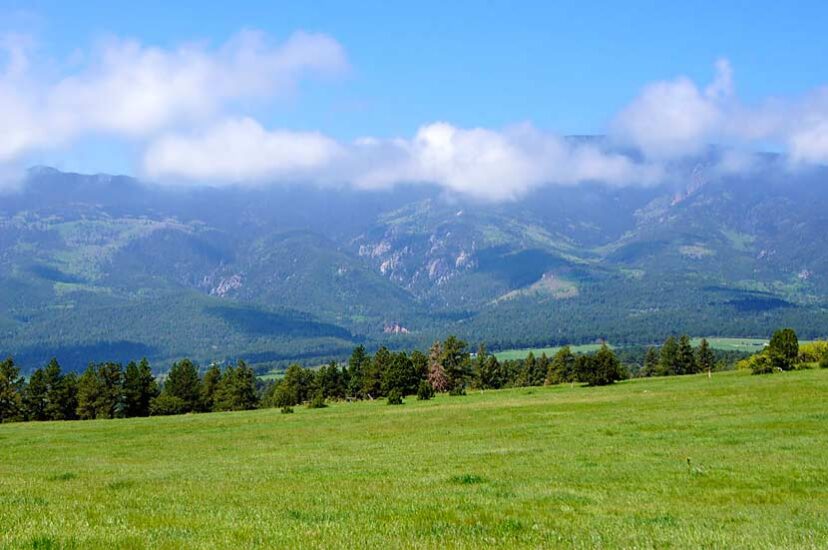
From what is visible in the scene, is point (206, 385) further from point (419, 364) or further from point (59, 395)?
point (419, 364)

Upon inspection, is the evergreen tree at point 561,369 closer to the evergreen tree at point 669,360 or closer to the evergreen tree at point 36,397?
the evergreen tree at point 669,360

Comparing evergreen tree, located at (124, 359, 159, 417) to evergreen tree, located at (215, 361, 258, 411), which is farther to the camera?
evergreen tree, located at (215, 361, 258, 411)

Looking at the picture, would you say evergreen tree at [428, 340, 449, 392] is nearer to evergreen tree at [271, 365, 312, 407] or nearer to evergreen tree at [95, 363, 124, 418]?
evergreen tree at [271, 365, 312, 407]

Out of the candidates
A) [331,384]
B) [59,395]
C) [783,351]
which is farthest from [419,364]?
[783,351]

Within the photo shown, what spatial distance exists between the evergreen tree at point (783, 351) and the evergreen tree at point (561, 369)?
5233 cm

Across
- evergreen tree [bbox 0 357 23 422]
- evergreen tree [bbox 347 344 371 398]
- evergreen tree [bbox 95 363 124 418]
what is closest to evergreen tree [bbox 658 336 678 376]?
evergreen tree [bbox 347 344 371 398]

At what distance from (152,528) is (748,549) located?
11302mm

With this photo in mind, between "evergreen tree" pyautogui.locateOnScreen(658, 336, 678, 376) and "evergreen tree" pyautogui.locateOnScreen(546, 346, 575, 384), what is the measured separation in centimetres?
1993

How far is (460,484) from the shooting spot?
2336cm

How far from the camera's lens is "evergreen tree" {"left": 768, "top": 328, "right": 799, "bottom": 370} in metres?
81.1

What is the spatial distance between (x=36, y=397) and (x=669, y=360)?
114m

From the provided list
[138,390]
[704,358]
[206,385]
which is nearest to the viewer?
[138,390]

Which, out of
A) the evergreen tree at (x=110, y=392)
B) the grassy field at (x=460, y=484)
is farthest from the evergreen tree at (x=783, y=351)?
the evergreen tree at (x=110, y=392)

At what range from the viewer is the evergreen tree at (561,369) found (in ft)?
444
